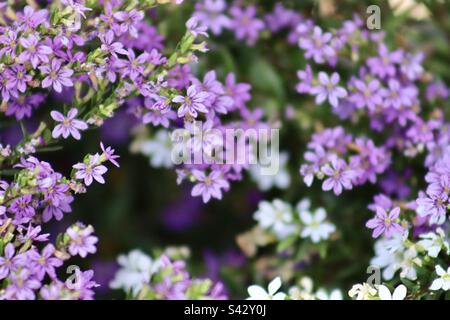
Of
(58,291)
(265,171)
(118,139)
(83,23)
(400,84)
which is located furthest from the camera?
(118,139)

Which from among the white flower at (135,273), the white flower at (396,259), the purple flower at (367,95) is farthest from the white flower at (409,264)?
the white flower at (135,273)

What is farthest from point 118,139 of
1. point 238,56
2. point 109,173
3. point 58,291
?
point 58,291

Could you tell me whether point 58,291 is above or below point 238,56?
below

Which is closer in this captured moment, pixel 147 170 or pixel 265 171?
pixel 265 171

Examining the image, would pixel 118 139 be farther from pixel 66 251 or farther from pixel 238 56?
pixel 66 251

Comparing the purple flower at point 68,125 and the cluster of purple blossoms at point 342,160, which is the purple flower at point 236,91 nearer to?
the cluster of purple blossoms at point 342,160

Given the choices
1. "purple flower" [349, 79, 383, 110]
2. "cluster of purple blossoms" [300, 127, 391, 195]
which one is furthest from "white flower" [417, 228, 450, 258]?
"purple flower" [349, 79, 383, 110]

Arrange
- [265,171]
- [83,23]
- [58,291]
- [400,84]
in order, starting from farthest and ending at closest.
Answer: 1. [265,171]
2. [400,84]
3. [83,23]
4. [58,291]
